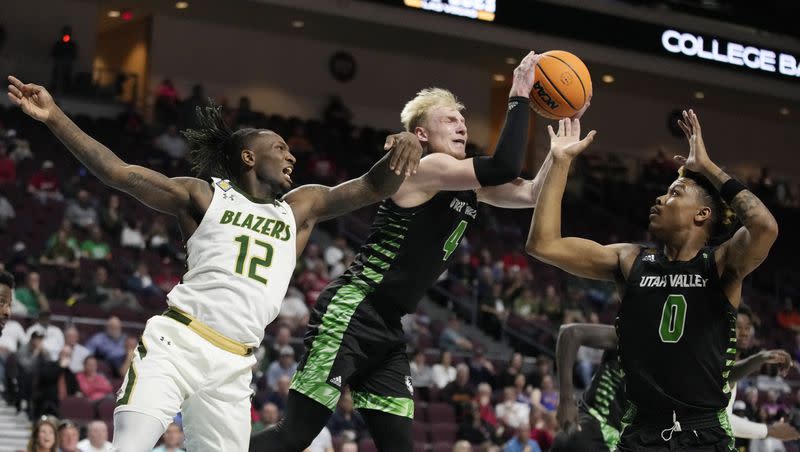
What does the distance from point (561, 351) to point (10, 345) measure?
750cm

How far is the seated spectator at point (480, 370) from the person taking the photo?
51.8ft

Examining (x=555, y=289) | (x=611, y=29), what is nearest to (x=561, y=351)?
(x=555, y=289)

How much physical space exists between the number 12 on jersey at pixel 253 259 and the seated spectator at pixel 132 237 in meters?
11.3

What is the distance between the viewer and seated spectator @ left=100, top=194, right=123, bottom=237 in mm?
16266

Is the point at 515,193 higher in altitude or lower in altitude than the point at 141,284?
higher

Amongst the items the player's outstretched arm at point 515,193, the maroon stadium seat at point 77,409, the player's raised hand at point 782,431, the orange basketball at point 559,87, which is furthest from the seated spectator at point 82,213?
the orange basketball at point 559,87

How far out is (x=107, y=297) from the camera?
14281 mm

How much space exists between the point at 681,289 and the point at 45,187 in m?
13.5

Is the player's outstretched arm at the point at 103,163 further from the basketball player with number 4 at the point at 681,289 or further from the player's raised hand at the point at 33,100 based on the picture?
the basketball player with number 4 at the point at 681,289

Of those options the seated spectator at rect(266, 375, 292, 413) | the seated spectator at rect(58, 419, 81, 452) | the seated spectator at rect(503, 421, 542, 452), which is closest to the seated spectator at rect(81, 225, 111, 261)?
the seated spectator at rect(266, 375, 292, 413)

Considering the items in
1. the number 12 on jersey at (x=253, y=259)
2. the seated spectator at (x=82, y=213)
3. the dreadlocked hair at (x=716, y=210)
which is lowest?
the number 12 on jersey at (x=253, y=259)

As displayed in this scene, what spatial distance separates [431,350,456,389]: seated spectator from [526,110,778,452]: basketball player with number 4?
1005cm

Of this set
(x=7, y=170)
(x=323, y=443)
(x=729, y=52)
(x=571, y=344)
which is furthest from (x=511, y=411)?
(x=729, y=52)

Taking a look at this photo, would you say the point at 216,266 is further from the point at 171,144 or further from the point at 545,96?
the point at 171,144
